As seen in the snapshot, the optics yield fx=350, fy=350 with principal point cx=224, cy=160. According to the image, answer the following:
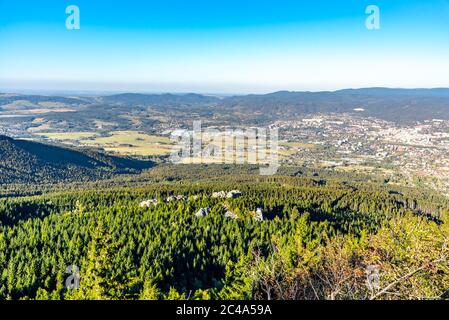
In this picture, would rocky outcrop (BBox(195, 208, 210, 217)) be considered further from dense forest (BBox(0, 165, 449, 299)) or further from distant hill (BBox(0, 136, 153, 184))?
distant hill (BBox(0, 136, 153, 184))

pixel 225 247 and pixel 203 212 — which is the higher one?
pixel 203 212

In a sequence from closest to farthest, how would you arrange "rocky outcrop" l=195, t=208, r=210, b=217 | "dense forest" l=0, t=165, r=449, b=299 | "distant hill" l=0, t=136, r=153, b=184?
"dense forest" l=0, t=165, r=449, b=299, "rocky outcrop" l=195, t=208, r=210, b=217, "distant hill" l=0, t=136, r=153, b=184

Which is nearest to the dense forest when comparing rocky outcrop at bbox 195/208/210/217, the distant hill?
rocky outcrop at bbox 195/208/210/217

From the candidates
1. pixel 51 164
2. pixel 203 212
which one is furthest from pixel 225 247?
pixel 51 164

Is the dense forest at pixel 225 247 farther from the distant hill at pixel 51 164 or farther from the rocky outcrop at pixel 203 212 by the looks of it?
the distant hill at pixel 51 164

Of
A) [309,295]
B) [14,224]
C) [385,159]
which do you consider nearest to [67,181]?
[14,224]

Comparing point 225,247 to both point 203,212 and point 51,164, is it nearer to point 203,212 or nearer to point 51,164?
point 203,212

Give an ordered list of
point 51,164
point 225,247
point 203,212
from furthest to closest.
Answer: point 51,164 < point 203,212 < point 225,247
